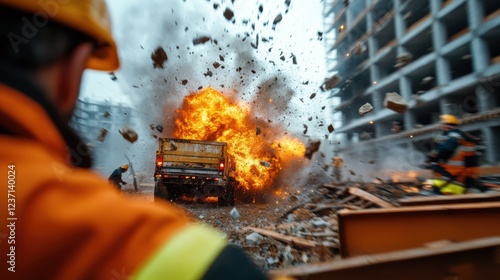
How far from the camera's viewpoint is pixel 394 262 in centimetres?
159

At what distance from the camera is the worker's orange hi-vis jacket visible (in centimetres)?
42

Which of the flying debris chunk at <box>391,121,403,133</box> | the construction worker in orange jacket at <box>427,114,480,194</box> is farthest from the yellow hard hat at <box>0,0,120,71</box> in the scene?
the flying debris chunk at <box>391,121,403,133</box>

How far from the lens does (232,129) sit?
50.8 ft

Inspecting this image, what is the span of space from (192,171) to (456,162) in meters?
7.63

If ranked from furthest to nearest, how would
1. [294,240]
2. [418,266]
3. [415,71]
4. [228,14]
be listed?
1. [415,71]
2. [228,14]
3. [294,240]
4. [418,266]

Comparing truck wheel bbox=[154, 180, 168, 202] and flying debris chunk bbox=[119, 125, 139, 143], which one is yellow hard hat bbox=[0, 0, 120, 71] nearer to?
flying debris chunk bbox=[119, 125, 139, 143]

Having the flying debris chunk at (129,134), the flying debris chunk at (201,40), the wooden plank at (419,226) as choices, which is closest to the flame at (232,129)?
the flying debris chunk at (201,40)

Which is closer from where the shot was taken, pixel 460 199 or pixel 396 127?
pixel 460 199

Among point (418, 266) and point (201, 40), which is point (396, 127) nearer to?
point (201, 40)

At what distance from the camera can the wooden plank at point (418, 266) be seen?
1.52 meters

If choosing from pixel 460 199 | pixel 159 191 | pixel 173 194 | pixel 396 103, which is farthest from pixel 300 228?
pixel 173 194

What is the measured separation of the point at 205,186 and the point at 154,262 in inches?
372

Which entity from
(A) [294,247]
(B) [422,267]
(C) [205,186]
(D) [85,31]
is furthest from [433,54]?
(D) [85,31]

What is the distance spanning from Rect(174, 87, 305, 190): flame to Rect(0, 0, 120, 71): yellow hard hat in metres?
13.7
